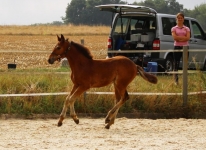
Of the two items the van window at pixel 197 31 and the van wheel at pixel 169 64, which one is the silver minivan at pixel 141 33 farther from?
the van window at pixel 197 31

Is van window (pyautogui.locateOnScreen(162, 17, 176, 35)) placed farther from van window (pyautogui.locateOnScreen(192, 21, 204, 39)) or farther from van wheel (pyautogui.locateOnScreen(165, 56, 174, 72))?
van window (pyautogui.locateOnScreen(192, 21, 204, 39))

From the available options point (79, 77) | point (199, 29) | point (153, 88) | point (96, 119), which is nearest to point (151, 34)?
point (199, 29)

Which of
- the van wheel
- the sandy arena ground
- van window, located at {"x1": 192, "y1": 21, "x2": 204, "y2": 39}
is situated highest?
van window, located at {"x1": 192, "y1": 21, "x2": 204, "y2": 39}

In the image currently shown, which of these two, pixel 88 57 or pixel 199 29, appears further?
pixel 199 29

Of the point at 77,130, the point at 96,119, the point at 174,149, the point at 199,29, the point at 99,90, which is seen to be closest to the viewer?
the point at 174,149

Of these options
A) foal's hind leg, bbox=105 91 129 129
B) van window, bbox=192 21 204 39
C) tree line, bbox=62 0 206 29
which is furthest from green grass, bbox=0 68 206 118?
tree line, bbox=62 0 206 29

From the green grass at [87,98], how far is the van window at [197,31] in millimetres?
5214

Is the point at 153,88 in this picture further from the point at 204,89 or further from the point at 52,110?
the point at 52,110

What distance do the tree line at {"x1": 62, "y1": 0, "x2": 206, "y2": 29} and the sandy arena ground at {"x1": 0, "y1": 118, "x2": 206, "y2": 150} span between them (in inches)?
2135

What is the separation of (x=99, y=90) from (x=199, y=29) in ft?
Result: 23.1

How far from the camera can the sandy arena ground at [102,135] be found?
29.0 feet

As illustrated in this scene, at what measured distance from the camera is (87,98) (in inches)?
507

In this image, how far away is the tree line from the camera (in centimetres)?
7519

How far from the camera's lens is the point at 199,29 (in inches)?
758
